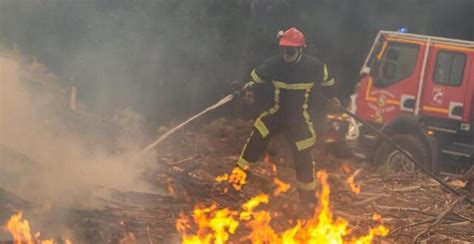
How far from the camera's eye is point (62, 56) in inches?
492

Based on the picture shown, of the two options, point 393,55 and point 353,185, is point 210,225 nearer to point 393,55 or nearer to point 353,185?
point 353,185

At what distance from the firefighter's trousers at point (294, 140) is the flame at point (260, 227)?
446 mm

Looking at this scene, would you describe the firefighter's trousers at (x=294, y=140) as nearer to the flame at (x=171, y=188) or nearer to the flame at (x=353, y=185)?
the flame at (x=171, y=188)

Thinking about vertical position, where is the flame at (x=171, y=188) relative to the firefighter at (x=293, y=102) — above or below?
below

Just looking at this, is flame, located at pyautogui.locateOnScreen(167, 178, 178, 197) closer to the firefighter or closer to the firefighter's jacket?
the firefighter

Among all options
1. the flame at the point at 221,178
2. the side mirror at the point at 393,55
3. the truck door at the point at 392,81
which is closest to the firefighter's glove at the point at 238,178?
the flame at the point at 221,178

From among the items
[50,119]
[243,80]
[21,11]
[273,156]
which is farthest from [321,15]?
[50,119]

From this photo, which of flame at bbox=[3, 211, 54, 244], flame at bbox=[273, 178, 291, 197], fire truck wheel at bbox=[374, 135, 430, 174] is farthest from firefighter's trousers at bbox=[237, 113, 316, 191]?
fire truck wheel at bbox=[374, 135, 430, 174]

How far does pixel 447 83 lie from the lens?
9.63 meters

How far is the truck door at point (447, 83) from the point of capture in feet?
31.3

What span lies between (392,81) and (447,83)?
2.95ft

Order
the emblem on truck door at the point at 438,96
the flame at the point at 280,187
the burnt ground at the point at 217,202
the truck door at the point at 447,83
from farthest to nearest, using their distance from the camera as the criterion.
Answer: the emblem on truck door at the point at 438,96, the truck door at the point at 447,83, the flame at the point at 280,187, the burnt ground at the point at 217,202

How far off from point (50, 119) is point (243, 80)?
615 cm

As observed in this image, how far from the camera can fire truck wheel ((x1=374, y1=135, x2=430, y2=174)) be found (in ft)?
31.8
